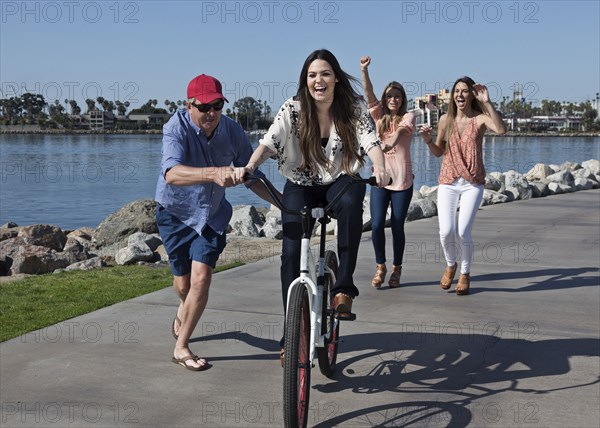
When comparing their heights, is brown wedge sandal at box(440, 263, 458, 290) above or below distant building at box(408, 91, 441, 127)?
below

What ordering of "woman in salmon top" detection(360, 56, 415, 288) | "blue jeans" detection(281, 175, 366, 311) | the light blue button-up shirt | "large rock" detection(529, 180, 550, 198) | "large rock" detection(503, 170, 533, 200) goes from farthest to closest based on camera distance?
"large rock" detection(529, 180, 550, 198) < "large rock" detection(503, 170, 533, 200) < "woman in salmon top" detection(360, 56, 415, 288) < the light blue button-up shirt < "blue jeans" detection(281, 175, 366, 311)

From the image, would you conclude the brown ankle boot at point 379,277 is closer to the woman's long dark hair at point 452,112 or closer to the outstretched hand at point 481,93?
the woman's long dark hair at point 452,112

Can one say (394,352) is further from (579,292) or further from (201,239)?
(579,292)

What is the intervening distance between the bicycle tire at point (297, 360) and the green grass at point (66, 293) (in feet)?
9.13

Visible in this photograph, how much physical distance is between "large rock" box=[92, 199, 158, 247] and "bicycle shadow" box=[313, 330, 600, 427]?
1238 centimetres

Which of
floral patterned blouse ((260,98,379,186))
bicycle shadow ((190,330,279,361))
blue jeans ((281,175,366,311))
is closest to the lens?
blue jeans ((281,175,366,311))

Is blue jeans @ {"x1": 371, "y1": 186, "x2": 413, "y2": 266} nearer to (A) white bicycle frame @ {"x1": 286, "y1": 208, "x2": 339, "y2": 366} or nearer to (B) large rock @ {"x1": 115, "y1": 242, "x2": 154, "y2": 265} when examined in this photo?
(A) white bicycle frame @ {"x1": 286, "y1": 208, "x2": 339, "y2": 366}

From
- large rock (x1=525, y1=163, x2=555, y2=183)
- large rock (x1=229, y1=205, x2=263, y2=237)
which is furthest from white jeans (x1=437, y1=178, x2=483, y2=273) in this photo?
large rock (x1=525, y1=163, x2=555, y2=183)

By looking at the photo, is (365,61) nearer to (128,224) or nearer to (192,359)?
(192,359)

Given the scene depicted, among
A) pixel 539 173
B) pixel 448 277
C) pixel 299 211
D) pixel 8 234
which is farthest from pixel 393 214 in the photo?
pixel 539 173

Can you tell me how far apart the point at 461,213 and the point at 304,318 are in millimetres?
4059

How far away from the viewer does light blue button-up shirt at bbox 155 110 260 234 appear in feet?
18.8

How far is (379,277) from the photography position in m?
8.80

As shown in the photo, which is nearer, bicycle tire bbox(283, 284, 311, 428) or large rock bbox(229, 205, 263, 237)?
bicycle tire bbox(283, 284, 311, 428)
